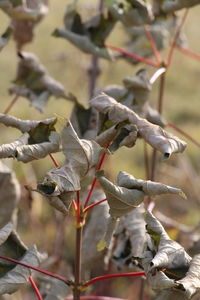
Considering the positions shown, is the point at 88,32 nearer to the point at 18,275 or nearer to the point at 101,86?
the point at 18,275

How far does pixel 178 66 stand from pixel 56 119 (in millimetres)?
3077

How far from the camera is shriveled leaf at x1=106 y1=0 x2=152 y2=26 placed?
3.86 feet

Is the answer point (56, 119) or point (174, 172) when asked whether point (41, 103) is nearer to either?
point (56, 119)

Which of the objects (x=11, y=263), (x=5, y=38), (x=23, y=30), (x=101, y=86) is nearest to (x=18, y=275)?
(x=11, y=263)

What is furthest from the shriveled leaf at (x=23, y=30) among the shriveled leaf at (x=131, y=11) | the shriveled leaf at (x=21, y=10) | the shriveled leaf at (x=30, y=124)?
the shriveled leaf at (x=30, y=124)

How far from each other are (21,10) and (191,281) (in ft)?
2.29

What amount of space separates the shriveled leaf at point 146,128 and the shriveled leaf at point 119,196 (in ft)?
0.20

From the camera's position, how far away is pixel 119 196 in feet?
2.59

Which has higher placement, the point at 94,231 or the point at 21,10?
the point at 21,10

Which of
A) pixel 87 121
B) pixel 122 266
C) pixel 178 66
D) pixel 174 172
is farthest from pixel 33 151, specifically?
pixel 178 66

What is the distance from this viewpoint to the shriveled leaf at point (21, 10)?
1229 millimetres

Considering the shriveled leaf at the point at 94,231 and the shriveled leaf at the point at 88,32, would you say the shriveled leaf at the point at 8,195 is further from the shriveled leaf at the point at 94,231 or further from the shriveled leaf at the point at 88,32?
the shriveled leaf at the point at 88,32

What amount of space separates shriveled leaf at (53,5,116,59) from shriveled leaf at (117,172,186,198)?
520 millimetres

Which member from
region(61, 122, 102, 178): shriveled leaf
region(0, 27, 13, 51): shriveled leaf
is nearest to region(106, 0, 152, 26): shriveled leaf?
region(0, 27, 13, 51): shriveled leaf
